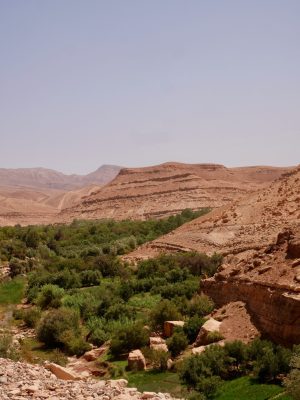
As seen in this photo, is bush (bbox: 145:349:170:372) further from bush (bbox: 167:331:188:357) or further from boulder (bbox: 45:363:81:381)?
boulder (bbox: 45:363:81:381)

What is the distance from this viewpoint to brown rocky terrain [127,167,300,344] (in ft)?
52.9

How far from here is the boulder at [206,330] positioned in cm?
1725

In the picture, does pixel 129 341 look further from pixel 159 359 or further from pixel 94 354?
pixel 159 359

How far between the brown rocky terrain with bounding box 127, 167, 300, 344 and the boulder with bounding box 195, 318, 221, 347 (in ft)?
3.73

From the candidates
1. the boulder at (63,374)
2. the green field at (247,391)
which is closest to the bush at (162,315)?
the green field at (247,391)

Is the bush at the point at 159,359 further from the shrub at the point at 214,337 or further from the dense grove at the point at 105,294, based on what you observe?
the dense grove at the point at 105,294

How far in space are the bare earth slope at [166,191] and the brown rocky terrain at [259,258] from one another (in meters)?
35.2

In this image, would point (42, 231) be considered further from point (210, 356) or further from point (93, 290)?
point (210, 356)

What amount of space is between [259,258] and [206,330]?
3.66 meters

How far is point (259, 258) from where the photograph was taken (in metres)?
Answer: 19.9

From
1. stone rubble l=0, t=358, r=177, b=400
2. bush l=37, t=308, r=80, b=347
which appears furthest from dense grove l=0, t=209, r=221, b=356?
stone rubble l=0, t=358, r=177, b=400

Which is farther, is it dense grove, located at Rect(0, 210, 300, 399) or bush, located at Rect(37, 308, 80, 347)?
bush, located at Rect(37, 308, 80, 347)

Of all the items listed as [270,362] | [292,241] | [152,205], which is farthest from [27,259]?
[152,205]

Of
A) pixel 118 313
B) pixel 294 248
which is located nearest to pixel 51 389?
pixel 294 248
